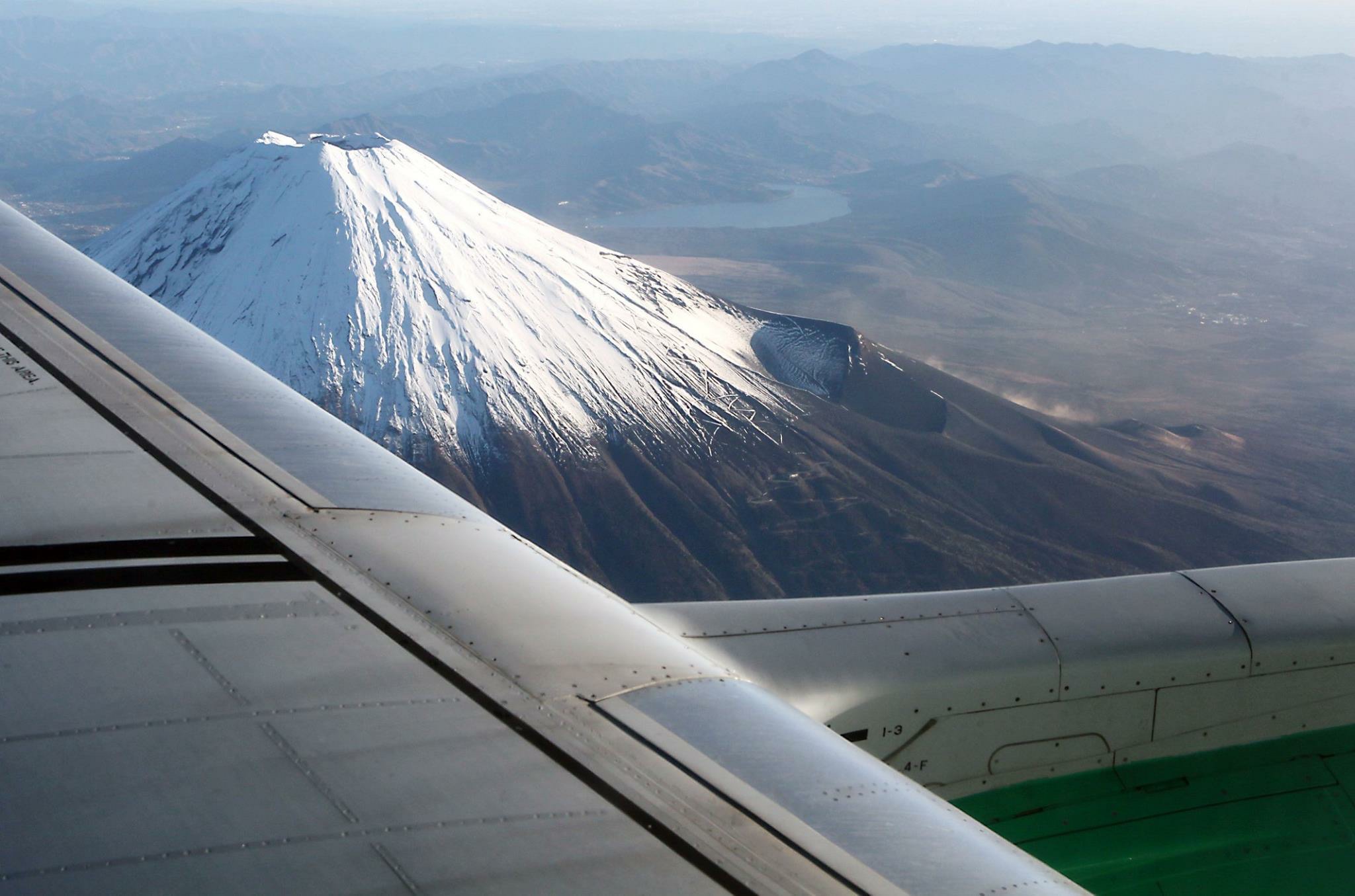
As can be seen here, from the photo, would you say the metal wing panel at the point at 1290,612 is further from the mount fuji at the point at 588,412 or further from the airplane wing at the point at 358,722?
the mount fuji at the point at 588,412

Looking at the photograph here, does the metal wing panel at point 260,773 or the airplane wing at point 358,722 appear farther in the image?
the airplane wing at point 358,722

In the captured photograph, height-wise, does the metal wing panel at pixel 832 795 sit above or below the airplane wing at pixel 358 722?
below

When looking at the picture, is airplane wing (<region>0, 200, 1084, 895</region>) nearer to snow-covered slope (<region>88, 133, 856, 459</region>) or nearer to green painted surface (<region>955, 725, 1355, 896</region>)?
green painted surface (<region>955, 725, 1355, 896</region>)

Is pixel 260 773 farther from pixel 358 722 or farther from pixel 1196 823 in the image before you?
pixel 1196 823

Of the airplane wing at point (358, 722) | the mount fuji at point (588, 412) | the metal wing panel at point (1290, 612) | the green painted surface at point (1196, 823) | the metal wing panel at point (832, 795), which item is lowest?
the mount fuji at point (588, 412)

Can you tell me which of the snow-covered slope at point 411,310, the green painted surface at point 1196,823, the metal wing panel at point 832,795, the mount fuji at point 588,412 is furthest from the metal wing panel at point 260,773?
the snow-covered slope at point 411,310

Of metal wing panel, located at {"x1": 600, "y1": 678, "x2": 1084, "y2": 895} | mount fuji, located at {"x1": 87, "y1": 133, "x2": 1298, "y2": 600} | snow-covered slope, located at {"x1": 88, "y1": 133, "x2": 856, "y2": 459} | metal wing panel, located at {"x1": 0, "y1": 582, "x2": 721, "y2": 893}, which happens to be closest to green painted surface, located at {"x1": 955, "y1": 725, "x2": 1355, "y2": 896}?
metal wing panel, located at {"x1": 600, "y1": 678, "x2": 1084, "y2": 895}
